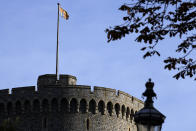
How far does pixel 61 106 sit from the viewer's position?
47.7m

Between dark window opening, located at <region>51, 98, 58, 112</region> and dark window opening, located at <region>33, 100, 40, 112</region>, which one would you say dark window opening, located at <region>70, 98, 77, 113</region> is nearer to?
dark window opening, located at <region>51, 98, 58, 112</region>

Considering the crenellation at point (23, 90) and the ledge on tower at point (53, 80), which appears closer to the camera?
the crenellation at point (23, 90)

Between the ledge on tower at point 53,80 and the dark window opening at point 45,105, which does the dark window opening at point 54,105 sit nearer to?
the dark window opening at point 45,105

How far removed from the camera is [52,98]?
1879 inches

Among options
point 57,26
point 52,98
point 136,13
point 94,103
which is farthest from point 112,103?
point 136,13

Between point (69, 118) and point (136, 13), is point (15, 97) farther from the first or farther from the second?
point (136, 13)

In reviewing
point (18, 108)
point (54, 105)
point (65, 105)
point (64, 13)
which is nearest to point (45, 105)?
point (54, 105)

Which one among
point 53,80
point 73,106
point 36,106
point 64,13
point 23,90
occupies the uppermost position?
point 64,13

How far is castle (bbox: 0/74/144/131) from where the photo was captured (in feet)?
155

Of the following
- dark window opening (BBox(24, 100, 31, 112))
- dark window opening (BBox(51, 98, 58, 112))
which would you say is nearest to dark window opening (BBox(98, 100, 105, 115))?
dark window opening (BBox(51, 98, 58, 112))

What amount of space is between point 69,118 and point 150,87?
33110 millimetres

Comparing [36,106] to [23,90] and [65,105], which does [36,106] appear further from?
[65,105]

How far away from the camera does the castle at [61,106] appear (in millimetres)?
47094

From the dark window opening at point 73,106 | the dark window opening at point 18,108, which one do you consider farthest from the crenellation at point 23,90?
the dark window opening at point 73,106
